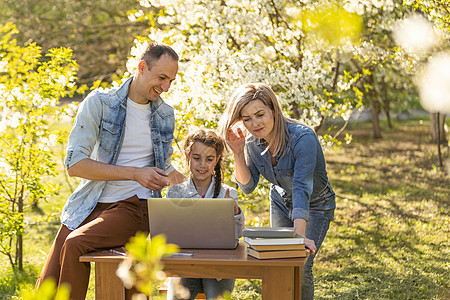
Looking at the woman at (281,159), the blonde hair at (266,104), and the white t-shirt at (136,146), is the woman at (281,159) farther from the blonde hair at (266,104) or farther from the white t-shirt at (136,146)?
the white t-shirt at (136,146)

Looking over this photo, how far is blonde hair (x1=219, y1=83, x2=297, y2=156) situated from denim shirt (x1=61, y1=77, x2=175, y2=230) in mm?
525

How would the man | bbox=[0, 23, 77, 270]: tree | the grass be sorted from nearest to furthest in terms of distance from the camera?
the man
the grass
bbox=[0, 23, 77, 270]: tree

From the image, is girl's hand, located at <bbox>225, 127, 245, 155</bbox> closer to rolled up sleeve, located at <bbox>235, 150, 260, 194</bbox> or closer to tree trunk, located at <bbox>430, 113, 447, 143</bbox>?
rolled up sleeve, located at <bbox>235, 150, 260, 194</bbox>

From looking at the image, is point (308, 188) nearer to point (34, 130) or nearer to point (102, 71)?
point (34, 130)

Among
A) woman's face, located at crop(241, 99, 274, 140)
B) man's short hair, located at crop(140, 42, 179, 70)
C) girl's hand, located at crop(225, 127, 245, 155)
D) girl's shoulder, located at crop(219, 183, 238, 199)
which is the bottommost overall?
girl's shoulder, located at crop(219, 183, 238, 199)

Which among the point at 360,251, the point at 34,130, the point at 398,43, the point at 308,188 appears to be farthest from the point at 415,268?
the point at 398,43

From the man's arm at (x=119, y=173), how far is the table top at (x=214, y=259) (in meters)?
0.42

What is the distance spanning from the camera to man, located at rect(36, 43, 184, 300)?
2975 mm

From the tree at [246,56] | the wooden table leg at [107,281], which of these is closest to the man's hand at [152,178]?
the wooden table leg at [107,281]

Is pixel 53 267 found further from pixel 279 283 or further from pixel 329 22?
pixel 329 22

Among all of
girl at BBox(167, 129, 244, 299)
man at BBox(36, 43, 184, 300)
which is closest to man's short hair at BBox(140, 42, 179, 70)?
man at BBox(36, 43, 184, 300)

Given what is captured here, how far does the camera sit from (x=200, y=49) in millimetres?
5973

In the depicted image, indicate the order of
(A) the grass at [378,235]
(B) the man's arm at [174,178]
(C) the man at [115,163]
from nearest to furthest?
(C) the man at [115,163]
(B) the man's arm at [174,178]
(A) the grass at [378,235]

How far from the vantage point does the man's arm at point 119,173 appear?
9.97 feet
